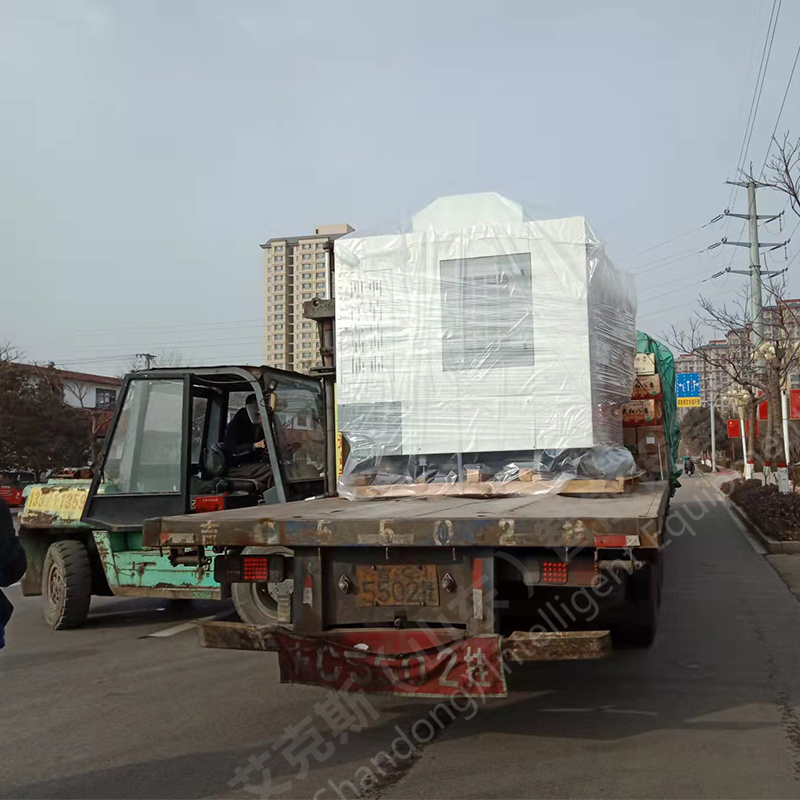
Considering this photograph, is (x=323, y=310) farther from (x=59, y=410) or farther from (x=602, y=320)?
(x=59, y=410)

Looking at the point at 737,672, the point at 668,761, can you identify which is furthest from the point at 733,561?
the point at 668,761

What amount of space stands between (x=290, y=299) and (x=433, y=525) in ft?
35.0

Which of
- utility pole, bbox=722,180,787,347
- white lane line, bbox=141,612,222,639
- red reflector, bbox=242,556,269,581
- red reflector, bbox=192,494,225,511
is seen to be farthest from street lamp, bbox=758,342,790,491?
red reflector, bbox=242,556,269,581

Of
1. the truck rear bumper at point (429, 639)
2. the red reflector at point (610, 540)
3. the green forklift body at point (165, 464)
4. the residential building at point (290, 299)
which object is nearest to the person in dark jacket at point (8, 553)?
the truck rear bumper at point (429, 639)

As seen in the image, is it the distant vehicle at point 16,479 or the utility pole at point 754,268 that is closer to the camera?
the utility pole at point 754,268

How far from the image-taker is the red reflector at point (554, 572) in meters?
4.16

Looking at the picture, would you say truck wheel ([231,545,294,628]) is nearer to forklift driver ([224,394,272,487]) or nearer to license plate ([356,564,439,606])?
forklift driver ([224,394,272,487])

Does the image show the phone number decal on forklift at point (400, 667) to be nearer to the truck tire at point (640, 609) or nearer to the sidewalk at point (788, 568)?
the truck tire at point (640, 609)

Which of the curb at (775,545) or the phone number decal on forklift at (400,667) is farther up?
the phone number decal on forklift at (400,667)

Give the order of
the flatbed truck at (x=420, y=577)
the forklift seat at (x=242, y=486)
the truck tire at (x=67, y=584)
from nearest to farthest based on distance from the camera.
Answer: the flatbed truck at (x=420, y=577)
the forklift seat at (x=242, y=486)
the truck tire at (x=67, y=584)

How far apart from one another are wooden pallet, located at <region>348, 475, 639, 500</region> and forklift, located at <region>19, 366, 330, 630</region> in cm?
178

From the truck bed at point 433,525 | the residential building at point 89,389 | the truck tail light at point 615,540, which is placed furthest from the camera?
the residential building at point 89,389

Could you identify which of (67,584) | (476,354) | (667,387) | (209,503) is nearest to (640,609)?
(476,354)

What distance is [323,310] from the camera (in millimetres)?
6578
